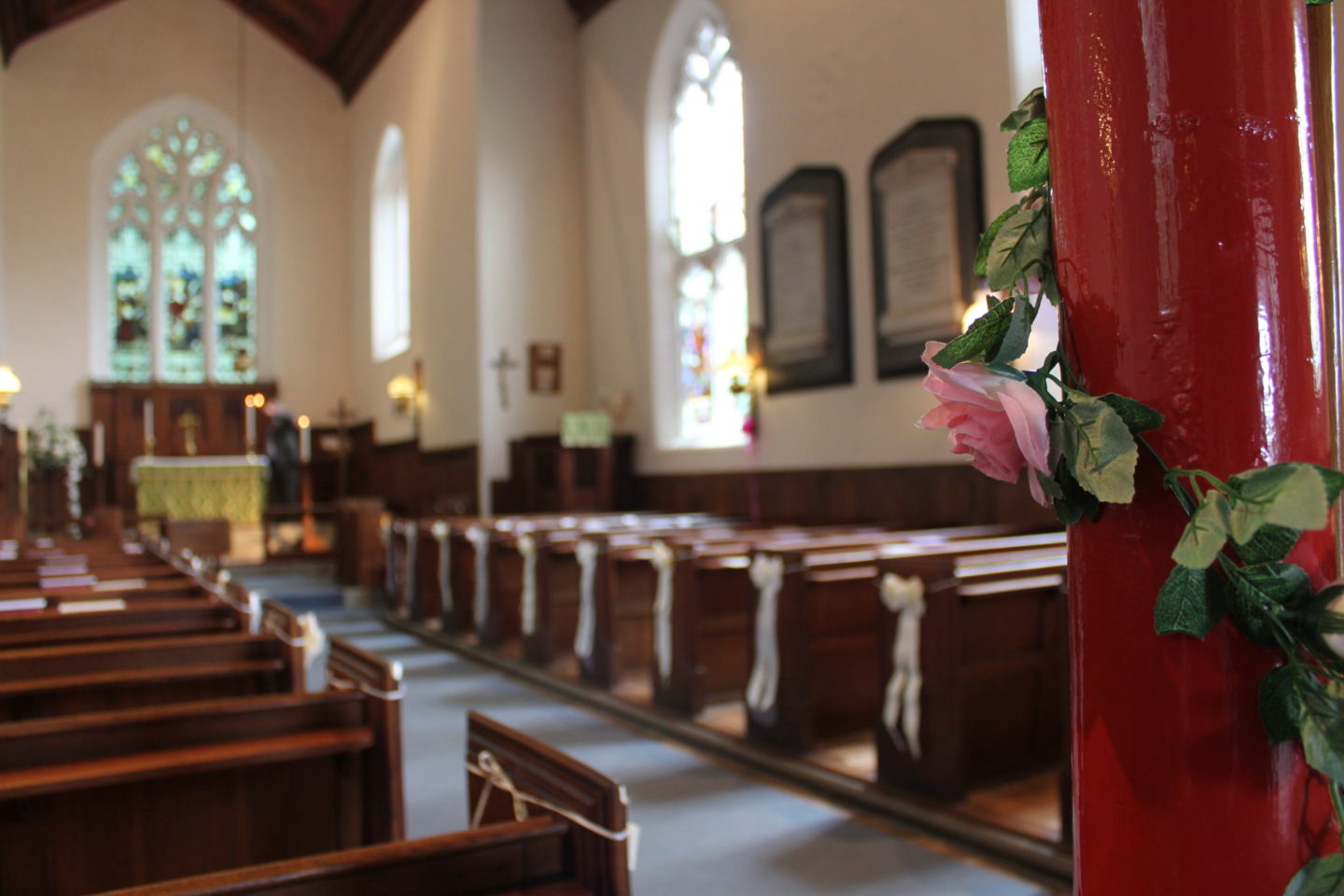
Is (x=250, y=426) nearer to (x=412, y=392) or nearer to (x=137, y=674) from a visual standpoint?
A: (x=412, y=392)

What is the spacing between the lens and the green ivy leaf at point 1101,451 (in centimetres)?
57

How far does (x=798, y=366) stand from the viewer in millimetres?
6996

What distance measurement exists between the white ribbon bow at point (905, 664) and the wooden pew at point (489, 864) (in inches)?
81.6

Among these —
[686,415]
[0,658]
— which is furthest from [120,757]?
[686,415]

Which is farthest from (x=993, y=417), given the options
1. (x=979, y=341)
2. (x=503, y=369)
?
(x=503, y=369)

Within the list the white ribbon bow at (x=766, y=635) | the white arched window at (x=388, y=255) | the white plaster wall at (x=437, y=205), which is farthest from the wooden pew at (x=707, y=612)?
the white arched window at (x=388, y=255)

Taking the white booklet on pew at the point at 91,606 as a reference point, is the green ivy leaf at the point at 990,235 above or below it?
above

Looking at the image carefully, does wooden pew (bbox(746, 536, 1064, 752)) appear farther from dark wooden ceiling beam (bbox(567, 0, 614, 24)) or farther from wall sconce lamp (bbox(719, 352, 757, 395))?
dark wooden ceiling beam (bbox(567, 0, 614, 24))

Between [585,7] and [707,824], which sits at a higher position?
[585,7]

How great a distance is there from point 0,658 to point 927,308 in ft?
15.5

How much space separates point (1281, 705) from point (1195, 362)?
20 centimetres

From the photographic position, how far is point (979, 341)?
658 millimetres

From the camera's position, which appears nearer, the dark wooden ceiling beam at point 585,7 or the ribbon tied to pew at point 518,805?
the ribbon tied to pew at point 518,805

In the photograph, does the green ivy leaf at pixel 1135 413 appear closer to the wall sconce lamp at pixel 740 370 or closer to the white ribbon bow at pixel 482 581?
the white ribbon bow at pixel 482 581
